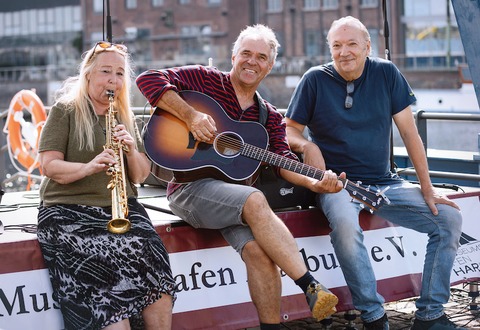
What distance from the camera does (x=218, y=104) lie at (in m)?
5.27

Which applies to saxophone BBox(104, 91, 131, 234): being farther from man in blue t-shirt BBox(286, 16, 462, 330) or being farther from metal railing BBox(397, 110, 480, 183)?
metal railing BBox(397, 110, 480, 183)

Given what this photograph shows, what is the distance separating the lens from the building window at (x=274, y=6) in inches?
2438

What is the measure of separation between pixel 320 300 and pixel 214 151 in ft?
3.35

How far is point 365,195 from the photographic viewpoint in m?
5.31

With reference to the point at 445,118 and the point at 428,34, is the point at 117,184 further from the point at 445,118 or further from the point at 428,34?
the point at 428,34

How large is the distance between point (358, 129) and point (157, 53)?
63.0 m

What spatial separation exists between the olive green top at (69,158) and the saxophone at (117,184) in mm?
122

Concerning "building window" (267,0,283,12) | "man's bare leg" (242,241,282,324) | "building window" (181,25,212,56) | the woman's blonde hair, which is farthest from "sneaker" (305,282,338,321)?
"building window" (181,25,212,56)

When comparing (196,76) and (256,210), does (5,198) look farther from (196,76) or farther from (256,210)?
(256,210)

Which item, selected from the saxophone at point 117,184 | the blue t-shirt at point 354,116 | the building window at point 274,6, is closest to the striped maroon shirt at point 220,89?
the blue t-shirt at point 354,116

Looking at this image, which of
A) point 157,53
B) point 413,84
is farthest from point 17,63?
point 413,84

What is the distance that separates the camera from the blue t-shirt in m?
5.71

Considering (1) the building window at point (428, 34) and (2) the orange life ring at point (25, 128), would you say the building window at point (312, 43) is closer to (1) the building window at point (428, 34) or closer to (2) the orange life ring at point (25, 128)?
(1) the building window at point (428, 34)

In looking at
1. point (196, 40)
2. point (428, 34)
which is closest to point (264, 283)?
point (428, 34)
